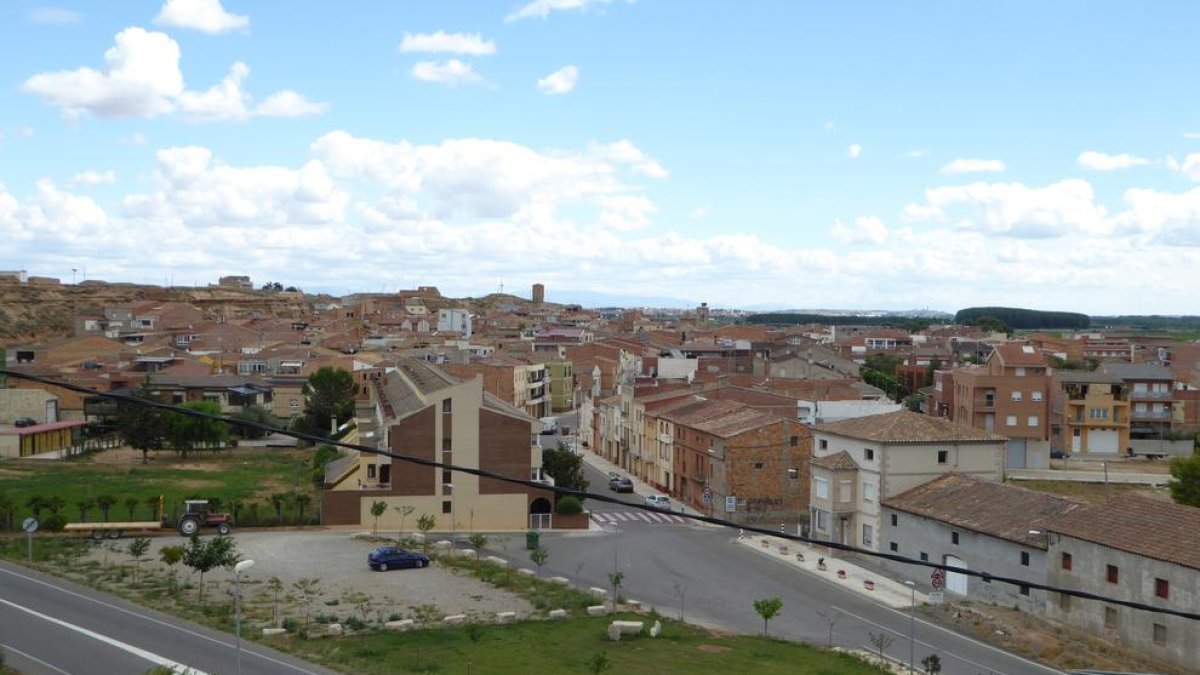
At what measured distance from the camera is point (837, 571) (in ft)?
96.0

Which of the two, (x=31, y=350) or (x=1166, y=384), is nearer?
(x=1166, y=384)

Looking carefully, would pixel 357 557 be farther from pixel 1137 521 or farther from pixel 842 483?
pixel 1137 521

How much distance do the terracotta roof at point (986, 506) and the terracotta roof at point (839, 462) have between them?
1819 millimetres

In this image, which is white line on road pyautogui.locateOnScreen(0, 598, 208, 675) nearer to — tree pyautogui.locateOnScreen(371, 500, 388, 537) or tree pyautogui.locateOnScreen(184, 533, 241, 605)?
tree pyautogui.locateOnScreen(184, 533, 241, 605)

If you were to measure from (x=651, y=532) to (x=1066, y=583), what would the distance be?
45.2 ft

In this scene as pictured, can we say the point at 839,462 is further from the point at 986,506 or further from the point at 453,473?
the point at 453,473

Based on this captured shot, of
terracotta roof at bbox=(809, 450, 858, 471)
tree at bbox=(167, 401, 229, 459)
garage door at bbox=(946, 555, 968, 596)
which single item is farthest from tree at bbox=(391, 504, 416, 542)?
garage door at bbox=(946, 555, 968, 596)

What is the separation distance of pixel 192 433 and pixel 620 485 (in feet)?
65.8

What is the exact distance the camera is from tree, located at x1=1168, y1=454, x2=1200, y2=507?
99.7 ft

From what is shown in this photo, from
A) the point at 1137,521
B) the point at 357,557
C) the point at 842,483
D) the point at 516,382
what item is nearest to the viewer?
the point at 1137,521

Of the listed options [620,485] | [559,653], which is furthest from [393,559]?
[620,485]

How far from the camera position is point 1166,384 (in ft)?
192

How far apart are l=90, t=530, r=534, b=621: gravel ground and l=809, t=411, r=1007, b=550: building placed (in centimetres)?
1214

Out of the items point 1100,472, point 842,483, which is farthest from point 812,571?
point 1100,472
